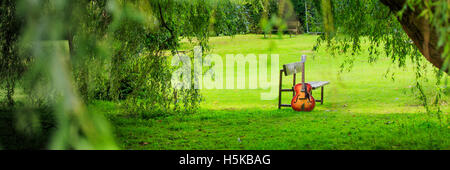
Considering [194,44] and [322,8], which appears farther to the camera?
[194,44]

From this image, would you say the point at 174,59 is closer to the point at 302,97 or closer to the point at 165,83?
the point at 165,83

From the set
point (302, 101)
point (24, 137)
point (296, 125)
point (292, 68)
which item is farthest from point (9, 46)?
point (302, 101)

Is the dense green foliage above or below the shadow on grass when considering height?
above

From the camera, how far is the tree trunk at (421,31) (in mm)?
3406

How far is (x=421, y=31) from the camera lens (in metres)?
3.55

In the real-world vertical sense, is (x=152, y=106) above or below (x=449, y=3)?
below

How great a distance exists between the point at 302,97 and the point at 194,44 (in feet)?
9.67

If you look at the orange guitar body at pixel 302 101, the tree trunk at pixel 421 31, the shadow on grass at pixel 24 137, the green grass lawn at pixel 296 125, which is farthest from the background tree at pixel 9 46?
the orange guitar body at pixel 302 101

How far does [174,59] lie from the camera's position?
23.0 ft

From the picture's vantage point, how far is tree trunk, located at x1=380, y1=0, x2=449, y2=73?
11.2ft

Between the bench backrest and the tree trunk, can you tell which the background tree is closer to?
the tree trunk

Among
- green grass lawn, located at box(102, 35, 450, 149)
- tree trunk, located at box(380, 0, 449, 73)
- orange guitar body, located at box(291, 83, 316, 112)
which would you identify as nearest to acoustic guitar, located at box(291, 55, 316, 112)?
orange guitar body, located at box(291, 83, 316, 112)

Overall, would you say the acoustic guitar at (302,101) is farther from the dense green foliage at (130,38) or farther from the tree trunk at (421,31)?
the tree trunk at (421,31)

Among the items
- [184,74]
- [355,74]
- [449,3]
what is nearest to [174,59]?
[184,74]
